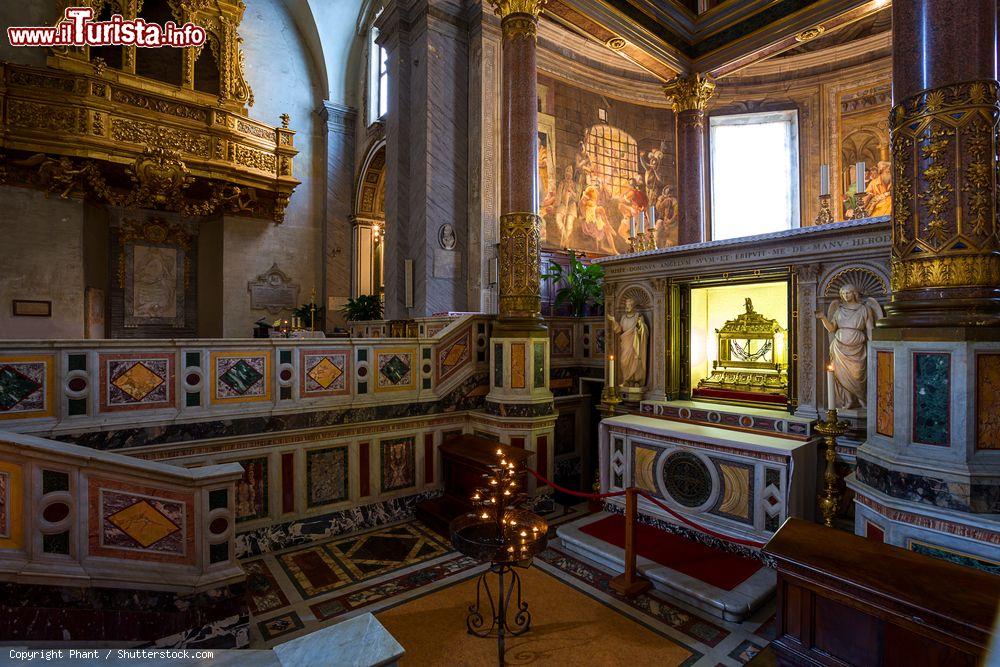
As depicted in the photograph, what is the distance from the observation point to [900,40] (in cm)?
337

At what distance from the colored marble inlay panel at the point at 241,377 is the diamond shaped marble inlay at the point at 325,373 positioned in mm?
466

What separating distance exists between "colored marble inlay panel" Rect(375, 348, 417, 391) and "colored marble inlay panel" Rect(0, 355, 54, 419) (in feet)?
9.30

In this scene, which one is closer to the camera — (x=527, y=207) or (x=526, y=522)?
(x=526, y=522)

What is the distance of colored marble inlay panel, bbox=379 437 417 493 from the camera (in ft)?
18.9

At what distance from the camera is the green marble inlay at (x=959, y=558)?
2.75 metres

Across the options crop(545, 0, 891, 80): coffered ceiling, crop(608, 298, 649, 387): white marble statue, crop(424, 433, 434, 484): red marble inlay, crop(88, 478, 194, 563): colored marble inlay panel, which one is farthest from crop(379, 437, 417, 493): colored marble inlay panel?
crop(545, 0, 891, 80): coffered ceiling

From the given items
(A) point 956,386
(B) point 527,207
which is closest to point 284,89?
(B) point 527,207

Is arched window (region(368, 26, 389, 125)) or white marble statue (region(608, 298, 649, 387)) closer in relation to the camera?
white marble statue (region(608, 298, 649, 387))

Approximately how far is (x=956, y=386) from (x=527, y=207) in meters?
4.47

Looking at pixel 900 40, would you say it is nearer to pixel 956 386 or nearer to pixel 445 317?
pixel 956 386

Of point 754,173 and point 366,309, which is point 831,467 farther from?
point 754,173

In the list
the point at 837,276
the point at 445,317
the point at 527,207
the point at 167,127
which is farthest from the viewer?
the point at 167,127

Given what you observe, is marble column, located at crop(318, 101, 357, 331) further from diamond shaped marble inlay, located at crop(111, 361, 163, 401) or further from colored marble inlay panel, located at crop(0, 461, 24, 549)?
colored marble inlay panel, located at crop(0, 461, 24, 549)

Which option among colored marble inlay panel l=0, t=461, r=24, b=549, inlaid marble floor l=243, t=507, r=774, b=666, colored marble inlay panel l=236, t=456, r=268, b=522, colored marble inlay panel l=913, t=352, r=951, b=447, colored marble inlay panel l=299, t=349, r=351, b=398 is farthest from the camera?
colored marble inlay panel l=299, t=349, r=351, b=398
